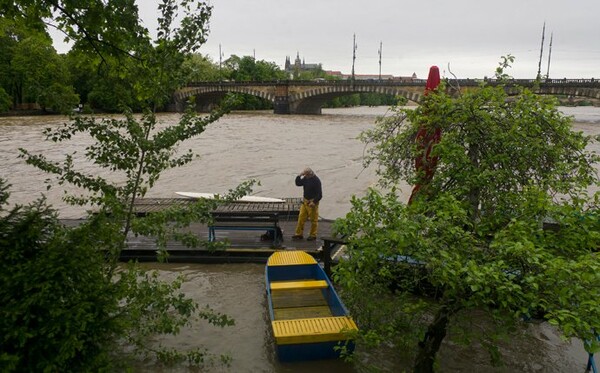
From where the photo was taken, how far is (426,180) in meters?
6.07

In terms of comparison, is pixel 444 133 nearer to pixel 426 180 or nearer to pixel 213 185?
pixel 426 180

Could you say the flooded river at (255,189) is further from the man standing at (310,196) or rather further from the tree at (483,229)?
the man standing at (310,196)

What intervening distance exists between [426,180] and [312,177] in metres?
3.89

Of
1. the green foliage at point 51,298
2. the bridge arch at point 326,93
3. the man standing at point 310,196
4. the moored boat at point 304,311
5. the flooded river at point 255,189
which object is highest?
the bridge arch at point 326,93

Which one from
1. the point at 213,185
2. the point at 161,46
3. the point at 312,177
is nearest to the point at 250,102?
the point at 213,185

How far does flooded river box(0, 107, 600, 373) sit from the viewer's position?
6.39 m

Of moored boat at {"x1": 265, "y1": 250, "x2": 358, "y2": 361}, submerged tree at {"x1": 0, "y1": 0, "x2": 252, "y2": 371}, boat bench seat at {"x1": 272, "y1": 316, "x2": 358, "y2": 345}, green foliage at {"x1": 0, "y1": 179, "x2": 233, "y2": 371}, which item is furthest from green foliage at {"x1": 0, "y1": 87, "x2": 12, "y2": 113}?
green foliage at {"x1": 0, "y1": 179, "x2": 233, "y2": 371}

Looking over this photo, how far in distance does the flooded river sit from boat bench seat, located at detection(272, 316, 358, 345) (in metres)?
0.48

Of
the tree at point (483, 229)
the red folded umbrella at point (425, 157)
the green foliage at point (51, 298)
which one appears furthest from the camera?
the red folded umbrella at point (425, 157)

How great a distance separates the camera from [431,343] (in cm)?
522

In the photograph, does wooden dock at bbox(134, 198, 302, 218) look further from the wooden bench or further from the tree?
the tree

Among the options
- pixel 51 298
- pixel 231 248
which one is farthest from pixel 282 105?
pixel 51 298

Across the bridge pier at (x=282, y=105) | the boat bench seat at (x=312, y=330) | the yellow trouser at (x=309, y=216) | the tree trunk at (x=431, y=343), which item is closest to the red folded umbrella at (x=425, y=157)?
the tree trunk at (x=431, y=343)

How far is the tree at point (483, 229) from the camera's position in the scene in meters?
3.66
